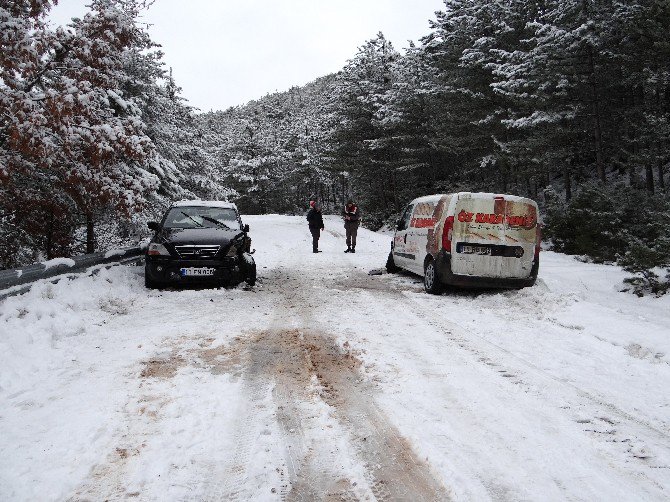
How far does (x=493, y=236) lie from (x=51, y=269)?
7.63 m

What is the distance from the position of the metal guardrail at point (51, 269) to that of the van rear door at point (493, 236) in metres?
6.85

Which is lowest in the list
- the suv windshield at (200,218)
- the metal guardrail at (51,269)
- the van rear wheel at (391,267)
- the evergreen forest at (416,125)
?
the van rear wheel at (391,267)

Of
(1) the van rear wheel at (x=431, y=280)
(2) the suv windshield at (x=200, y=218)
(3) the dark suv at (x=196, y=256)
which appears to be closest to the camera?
(1) the van rear wheel at (x=431, y=280)

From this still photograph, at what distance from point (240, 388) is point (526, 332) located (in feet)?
13.0

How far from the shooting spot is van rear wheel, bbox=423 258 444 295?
8.91m

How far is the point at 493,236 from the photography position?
8.51 meters

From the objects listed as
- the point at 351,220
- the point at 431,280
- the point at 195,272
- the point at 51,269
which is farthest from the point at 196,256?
the point at 351,220

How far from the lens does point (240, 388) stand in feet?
14.0

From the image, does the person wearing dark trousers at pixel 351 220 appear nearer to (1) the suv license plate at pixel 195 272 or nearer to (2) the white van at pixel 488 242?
(2) the white van at pixel 488 242

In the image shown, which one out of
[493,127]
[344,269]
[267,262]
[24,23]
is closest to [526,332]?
[344,269]

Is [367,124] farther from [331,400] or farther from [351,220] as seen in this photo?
[331,400]

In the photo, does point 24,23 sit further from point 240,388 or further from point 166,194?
point 166,194

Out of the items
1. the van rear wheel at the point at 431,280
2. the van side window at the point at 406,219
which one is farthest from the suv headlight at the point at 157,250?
the van side window at the point at 406,219

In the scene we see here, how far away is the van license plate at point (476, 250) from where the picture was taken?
849 centimetres
